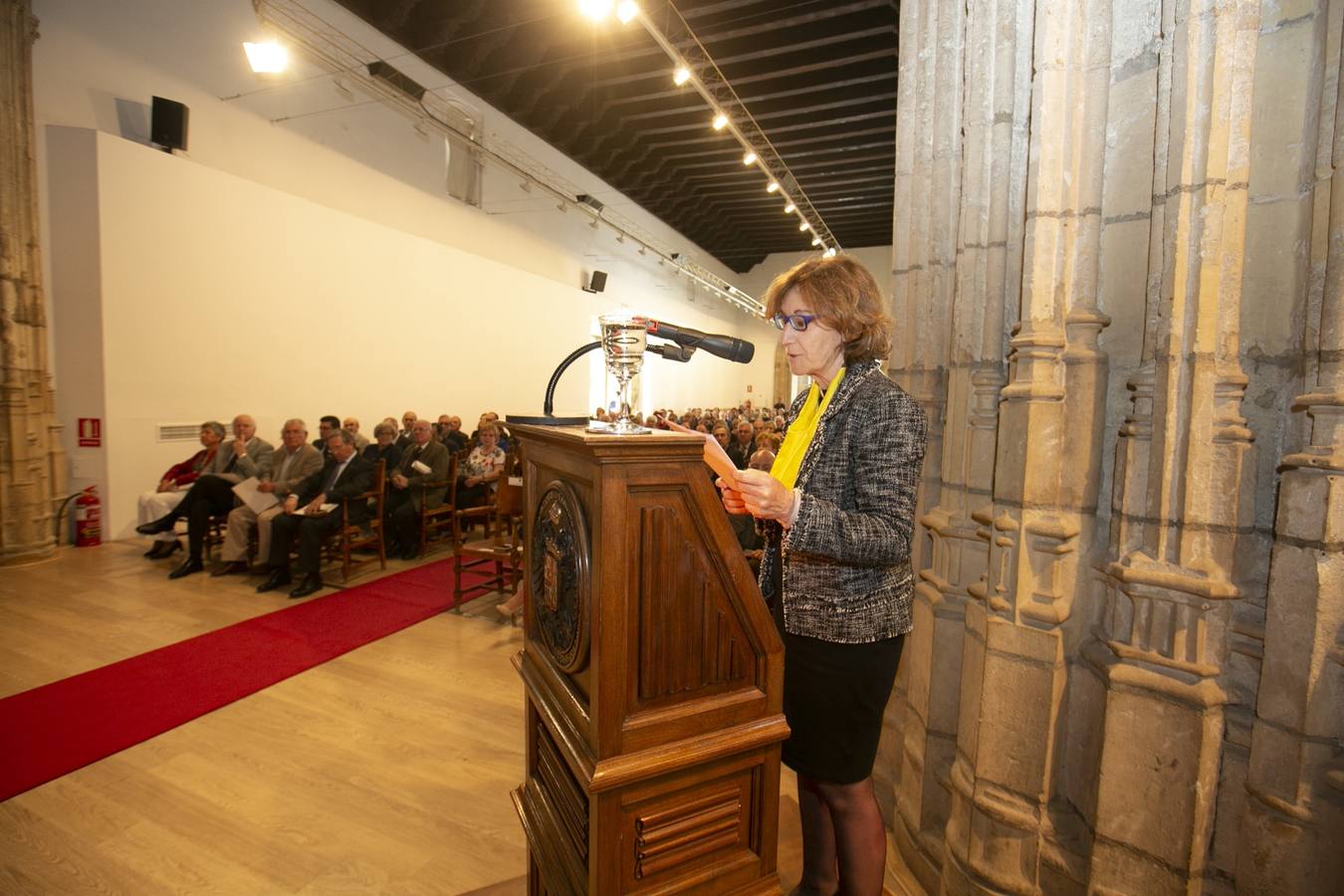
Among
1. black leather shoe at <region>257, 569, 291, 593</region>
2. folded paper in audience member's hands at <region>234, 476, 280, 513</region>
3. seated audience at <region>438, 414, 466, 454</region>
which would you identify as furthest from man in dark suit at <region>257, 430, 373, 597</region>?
seated audience at <region>438, 414, 466, 454</region>

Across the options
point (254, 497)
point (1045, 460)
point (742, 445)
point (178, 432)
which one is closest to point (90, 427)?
point (178, 432)

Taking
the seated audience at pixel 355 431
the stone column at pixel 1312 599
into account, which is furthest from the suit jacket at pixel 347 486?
the stone column at pixel 1312 599

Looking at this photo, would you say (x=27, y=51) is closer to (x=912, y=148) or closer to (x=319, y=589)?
(x=319, y=589)

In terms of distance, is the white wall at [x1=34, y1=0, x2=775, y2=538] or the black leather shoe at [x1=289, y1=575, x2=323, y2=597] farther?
the white wall at [x1=34, y1=0, x2=775, y2=538]

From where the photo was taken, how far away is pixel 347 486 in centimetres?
466

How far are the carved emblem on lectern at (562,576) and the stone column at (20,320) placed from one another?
19.4ft

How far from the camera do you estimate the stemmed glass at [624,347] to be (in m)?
0.95

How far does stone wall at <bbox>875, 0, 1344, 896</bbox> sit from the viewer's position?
3.94 ft

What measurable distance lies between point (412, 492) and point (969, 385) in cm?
487

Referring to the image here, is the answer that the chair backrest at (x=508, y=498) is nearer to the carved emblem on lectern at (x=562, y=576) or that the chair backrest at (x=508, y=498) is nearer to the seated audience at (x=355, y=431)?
the carved emblem on lectern at (x=562, y=576)

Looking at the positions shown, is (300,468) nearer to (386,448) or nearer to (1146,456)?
(386,448)

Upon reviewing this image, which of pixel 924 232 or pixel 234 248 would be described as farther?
pixel 234 248

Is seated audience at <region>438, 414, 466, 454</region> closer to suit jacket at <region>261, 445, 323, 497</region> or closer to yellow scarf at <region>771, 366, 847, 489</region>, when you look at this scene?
suit jacket at <region>261, 445, 323, 497</region>

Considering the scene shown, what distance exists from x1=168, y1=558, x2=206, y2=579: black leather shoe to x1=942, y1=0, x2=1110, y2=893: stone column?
212 inches
